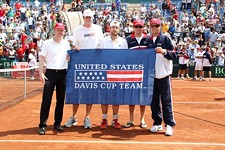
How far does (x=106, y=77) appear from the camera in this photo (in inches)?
321

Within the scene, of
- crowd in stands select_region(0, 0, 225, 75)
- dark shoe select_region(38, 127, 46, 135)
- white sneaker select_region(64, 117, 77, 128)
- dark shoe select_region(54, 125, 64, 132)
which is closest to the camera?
dark shoe select_region(38, 127, 46, 135)

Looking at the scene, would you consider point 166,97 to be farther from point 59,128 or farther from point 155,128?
point 59,128

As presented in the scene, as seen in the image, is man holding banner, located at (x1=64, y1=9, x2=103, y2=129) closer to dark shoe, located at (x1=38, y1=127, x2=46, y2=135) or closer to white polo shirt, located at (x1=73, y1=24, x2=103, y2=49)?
white polo shirt, located at (x1=73, y1=24, x2=103, y2=49)

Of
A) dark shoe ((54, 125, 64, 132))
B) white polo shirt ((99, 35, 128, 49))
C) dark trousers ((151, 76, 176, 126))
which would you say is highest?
white polo shirt ((99, 35, 128, 49))

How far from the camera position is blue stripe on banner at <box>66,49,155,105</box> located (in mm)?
8047

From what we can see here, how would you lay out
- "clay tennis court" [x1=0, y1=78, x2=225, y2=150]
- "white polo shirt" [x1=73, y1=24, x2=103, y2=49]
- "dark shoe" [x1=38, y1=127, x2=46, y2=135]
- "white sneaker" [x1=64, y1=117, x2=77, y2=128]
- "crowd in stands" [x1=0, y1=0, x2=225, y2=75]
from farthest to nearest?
"crowd in stands" [x1=0, y1=0, x2=225, y2=75] < "white sneaker" [x1=64, y1=117, x2=77, y2=128] < "white polo shirt" [x1=73, y1=24, x2=103, y2=49] < "dark shoe" [x1=38, y1=127, x2=46, y2=135] < "clay tennis court" [x1=0, y1=78, x2=225, y2=150]

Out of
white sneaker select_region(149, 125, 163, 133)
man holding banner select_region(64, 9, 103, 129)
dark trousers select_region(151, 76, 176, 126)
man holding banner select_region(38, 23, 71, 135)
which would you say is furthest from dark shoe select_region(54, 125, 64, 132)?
dark trousers select_region(151, 76, 176, 126)

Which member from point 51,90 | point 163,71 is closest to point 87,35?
point 51,90

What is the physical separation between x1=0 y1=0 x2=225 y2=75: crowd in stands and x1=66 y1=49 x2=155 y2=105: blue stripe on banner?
624 inches

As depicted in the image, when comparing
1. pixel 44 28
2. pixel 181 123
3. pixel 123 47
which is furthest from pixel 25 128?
pixel 44 28

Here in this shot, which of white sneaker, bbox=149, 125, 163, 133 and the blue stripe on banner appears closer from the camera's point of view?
white sneaker, bbox=149, 125, 163, 133

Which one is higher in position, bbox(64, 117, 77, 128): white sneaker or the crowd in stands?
the crowd in stands

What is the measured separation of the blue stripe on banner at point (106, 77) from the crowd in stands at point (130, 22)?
52.0ft

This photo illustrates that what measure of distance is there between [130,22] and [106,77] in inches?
851
